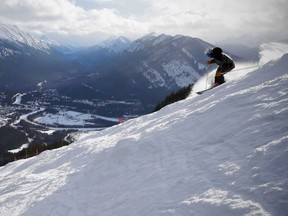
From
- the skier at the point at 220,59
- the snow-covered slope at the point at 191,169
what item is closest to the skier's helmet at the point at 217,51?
the skier at the point at 220,59

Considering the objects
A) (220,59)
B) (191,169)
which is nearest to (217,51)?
(220,59)

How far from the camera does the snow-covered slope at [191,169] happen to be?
7449 millimetres

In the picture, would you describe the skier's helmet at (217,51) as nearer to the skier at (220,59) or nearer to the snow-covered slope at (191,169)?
the skier at (220,59)

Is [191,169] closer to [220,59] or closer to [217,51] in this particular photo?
[217,51]

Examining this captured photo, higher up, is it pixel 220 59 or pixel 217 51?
pixel 217 51

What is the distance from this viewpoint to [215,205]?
7203 mm

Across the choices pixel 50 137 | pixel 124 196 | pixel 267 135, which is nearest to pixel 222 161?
pixel 267 135

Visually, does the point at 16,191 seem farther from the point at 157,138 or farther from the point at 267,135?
the point at 267,135

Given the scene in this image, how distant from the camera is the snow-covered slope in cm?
745

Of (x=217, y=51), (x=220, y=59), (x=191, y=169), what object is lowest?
(x=191, y=169)

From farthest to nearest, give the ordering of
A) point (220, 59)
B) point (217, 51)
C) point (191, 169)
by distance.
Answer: point (220, 59)
point (217, 51)
point (191, 169)

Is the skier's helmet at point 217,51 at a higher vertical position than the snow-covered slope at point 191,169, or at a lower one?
higher

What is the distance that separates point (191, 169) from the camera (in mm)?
9398

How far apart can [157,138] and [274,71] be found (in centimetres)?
653
